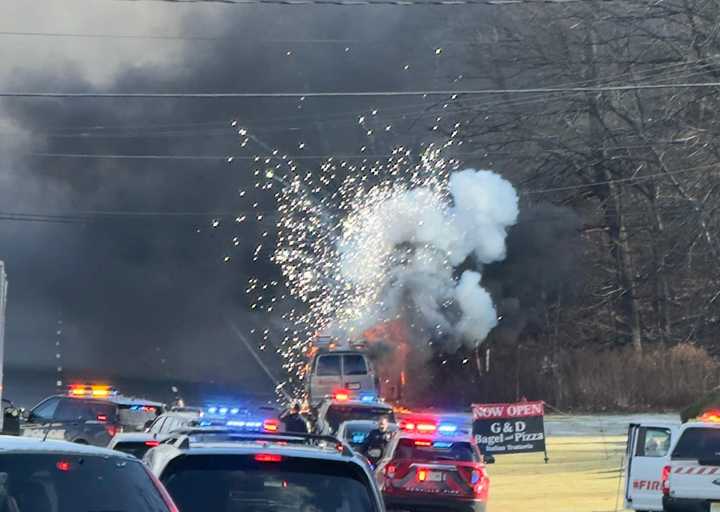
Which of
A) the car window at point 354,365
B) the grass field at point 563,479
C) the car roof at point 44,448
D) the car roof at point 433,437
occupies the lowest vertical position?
the grass field at point 563,479

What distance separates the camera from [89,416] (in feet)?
85.7

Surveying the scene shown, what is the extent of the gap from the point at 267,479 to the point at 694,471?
13381 millimetres

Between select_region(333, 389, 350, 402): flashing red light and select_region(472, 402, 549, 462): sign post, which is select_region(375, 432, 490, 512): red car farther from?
select_region(333, 389, 350, 402): flashing red light

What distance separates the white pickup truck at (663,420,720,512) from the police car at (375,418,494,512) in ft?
8.63

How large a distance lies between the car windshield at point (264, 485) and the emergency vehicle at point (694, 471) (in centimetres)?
1304

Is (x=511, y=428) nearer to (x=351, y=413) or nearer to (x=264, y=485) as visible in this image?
(x=351, y=413)

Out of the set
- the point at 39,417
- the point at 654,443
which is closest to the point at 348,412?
the point at 39,417

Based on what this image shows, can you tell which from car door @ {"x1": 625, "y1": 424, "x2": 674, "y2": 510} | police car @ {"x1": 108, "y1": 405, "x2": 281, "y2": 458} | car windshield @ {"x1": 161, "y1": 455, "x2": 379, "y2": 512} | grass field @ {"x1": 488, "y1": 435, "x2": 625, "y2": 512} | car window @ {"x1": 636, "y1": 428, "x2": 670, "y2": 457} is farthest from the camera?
grass field @ {"x1": 488, "y1": 435, "x2": 625, "y2": 512}

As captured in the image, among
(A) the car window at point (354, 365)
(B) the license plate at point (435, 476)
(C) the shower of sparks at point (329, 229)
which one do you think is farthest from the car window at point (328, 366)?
(B) the license plate at point (435, 476)

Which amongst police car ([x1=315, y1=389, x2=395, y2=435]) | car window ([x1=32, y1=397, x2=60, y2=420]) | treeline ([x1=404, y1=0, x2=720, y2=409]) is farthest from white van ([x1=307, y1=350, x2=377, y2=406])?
car window ([x1=32, y1=397, x2=60, y2=420])

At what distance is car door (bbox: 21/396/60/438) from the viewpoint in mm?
25203

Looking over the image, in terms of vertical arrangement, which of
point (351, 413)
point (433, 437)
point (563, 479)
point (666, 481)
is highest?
point (351, 413)

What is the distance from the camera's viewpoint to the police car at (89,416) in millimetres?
25484

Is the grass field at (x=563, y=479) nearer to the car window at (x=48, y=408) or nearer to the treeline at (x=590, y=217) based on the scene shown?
the car window at (x=48, y=408)
